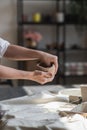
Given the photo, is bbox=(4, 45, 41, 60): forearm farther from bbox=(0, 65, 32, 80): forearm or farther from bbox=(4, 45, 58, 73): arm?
bbox=(0, 65, 32, 80): forearm

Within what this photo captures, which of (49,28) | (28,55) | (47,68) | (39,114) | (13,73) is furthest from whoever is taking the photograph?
(49,28)

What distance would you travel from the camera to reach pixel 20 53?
2.02 metres

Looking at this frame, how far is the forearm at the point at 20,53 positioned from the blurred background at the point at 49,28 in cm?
252

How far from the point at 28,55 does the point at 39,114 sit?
0.58 meters

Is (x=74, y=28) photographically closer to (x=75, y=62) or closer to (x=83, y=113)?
(x=75, y=62)

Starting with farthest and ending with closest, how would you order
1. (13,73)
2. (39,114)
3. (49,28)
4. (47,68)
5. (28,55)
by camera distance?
1. (49,28)
2. (28,55)
3. (47,68)
4. (13,73)
5. (39,114)

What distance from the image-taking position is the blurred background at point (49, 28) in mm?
4676

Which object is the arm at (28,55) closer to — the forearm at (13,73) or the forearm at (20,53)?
the forearm at (20,53)

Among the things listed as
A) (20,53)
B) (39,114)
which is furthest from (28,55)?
(39,114)

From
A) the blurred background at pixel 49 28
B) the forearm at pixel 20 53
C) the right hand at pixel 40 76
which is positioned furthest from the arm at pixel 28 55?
the blurred background at pixel 49 28

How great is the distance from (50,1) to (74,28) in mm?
518

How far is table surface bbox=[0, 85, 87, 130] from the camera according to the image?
4.19 feet

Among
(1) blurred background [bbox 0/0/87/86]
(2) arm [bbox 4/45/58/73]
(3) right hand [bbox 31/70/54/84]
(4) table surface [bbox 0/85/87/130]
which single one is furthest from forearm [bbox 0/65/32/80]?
(1) blurred background [bbox 0/0/87/86]

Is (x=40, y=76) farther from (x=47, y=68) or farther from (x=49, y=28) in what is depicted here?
(x=49, y=28)
